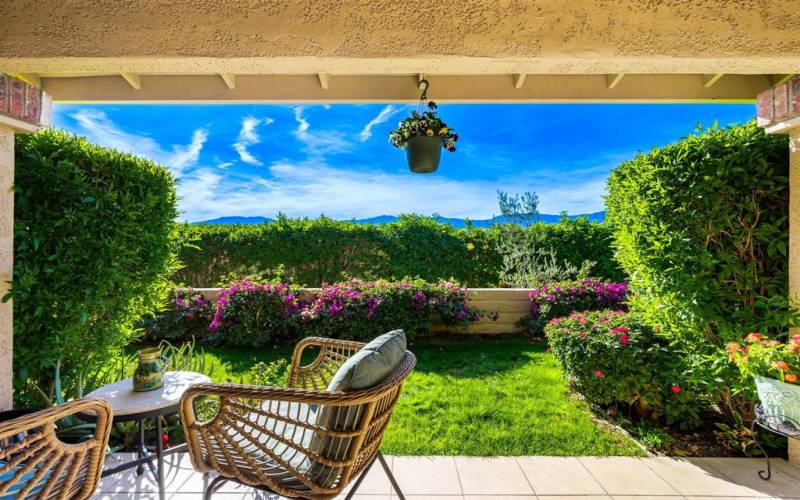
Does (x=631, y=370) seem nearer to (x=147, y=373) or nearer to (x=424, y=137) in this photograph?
(x=424, y=137)

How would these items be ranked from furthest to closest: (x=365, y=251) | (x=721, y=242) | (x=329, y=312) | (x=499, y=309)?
(x=365, y=251) → (x=499, y=309) → (x=329, y=312) → (x=721, y=242)

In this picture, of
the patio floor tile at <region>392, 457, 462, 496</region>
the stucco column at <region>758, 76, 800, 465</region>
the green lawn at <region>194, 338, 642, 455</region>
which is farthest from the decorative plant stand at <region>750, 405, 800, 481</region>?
the patio floor tile at <region>392, 457, 462, 496</region>

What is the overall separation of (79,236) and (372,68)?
2.04 meters

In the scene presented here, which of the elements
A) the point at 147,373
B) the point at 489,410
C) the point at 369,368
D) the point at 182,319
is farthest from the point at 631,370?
the point at 182,319

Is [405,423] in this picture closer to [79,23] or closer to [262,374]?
[262,374]

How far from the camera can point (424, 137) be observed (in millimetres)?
2969

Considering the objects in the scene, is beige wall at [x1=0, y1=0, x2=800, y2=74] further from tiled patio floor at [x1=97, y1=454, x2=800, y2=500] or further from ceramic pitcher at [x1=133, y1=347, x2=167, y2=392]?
tiled patio floor at [x1=97, y1=454, x2=800, y2=500]

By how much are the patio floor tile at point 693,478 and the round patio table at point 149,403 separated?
262 cm

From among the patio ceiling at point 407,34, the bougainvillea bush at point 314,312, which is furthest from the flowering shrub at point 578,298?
the patio ceiling at point 407,34

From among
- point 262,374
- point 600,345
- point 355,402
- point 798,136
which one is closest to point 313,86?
point 262,374

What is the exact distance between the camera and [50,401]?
2.24m

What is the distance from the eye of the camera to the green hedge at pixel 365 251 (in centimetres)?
623

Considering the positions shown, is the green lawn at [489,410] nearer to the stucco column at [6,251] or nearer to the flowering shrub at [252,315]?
the flowering shrub at [252,315]

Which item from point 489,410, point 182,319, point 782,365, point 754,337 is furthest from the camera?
point 182,319
